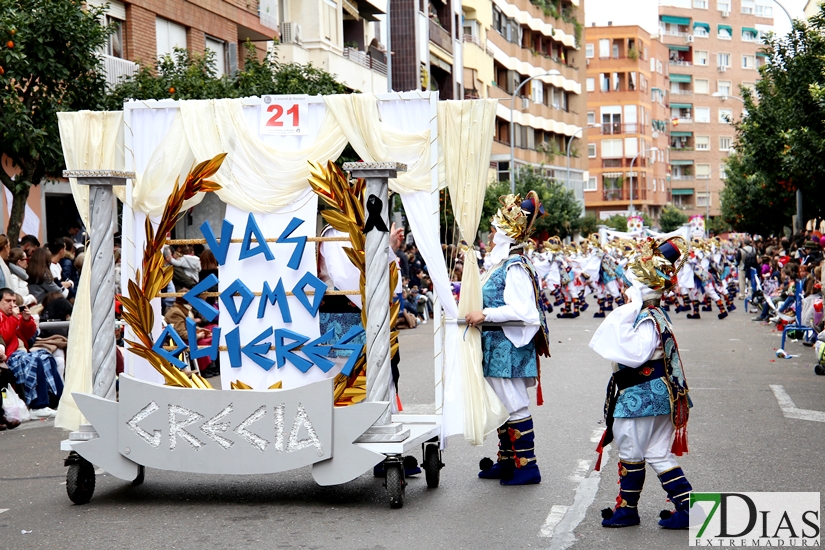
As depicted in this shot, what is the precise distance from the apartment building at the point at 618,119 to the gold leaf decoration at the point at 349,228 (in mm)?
90171

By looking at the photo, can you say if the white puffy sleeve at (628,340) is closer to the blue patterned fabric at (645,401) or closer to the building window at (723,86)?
the blue patterned fabric at (645,401)

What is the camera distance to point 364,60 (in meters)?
39.2

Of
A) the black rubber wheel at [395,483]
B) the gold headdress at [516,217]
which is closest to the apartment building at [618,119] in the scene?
the gold headdress at [516,217]

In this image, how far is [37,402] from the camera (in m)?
12.7

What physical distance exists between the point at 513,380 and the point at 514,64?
61.1 metres

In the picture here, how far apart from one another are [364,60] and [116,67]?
15280 mm

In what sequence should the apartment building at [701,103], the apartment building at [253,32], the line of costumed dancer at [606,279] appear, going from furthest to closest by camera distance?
1. the apartment building at [701,103]
2. the line of costumed dancer at [606,279]
3. the apartment building at [253,32]

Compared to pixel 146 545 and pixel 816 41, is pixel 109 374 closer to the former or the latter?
pixel 146 545

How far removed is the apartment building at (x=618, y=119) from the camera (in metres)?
98.4

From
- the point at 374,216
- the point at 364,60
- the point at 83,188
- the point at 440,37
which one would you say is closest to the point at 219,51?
the point at 364,60

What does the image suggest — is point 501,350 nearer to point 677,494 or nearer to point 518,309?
point 518,309

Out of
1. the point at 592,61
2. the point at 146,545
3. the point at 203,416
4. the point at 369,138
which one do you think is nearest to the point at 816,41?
the point at 369,138

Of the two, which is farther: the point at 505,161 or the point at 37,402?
the point at 505,161

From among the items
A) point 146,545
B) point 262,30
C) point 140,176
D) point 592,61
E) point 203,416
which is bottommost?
point 146,545
